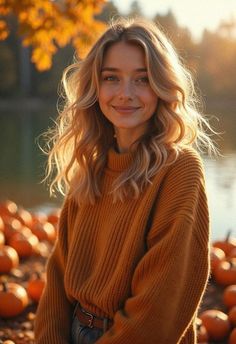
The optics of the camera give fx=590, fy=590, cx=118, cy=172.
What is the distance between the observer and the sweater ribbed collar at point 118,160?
2.30 metres

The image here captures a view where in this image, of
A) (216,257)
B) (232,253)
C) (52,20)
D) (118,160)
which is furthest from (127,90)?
(52,20)

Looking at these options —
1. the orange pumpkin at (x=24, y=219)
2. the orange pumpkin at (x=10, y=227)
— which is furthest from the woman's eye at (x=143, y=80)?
the orange pumpkin at (x=24, y=219)

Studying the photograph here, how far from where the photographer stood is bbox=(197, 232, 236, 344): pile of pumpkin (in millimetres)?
3450

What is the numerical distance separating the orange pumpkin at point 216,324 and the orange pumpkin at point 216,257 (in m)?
0.72

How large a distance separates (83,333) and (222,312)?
171 cm

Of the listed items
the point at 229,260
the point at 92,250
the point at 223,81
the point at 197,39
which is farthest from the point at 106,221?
the point at 197,39

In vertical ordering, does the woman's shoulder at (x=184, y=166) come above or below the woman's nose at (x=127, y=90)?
below

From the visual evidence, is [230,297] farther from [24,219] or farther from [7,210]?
[7,210]

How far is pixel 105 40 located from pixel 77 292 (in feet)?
3.18

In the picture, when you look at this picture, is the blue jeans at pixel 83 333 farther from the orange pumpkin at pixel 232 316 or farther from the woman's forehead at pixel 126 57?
the orange pumpkin at pixel 232 316

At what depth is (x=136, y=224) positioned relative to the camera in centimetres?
207

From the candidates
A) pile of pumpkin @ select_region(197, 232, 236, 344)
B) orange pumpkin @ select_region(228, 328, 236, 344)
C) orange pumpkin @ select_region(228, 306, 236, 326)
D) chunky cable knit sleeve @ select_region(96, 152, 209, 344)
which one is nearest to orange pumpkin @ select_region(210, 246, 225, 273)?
pile of pumpkin @ select_region(197, 232, 236, 344)

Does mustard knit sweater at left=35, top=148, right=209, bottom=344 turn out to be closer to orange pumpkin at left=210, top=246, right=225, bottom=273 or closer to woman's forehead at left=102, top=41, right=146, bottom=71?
woman's forehead at left=102, top=41, right=146, bottom=71

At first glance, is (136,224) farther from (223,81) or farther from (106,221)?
→ (223,81)
